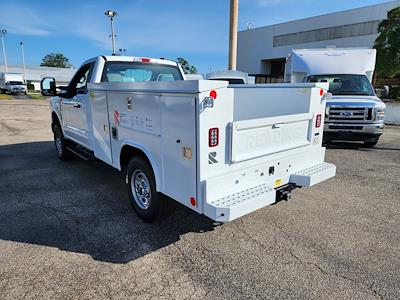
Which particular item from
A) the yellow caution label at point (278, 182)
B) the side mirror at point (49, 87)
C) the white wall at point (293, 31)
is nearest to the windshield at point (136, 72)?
the side mirror at point (49, 87)

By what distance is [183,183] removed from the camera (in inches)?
114

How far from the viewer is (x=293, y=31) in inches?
1714

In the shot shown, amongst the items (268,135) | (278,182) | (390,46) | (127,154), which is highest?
(390,46)

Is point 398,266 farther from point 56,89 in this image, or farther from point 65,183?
point 56,89

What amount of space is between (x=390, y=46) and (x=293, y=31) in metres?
25.5

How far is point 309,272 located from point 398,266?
3.08ft

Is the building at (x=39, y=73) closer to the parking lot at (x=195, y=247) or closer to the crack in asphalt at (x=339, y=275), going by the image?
the parking lot at (x=195, y=247)

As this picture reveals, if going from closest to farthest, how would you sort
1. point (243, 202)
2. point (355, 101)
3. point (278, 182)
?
point (243, 202) < point (278, 182) < point (355, 101)

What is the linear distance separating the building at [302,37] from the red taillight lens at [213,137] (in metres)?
40.4

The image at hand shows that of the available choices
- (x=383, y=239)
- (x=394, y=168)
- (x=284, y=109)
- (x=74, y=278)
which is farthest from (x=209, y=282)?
(x=394, y=168)

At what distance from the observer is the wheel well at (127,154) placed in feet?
12.1

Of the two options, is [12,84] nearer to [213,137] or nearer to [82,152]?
[82,152]

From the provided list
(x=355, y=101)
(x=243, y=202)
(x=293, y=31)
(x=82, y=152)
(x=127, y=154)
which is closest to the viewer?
(x=243, y=202)

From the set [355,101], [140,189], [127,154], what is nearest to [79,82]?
[127,154]
